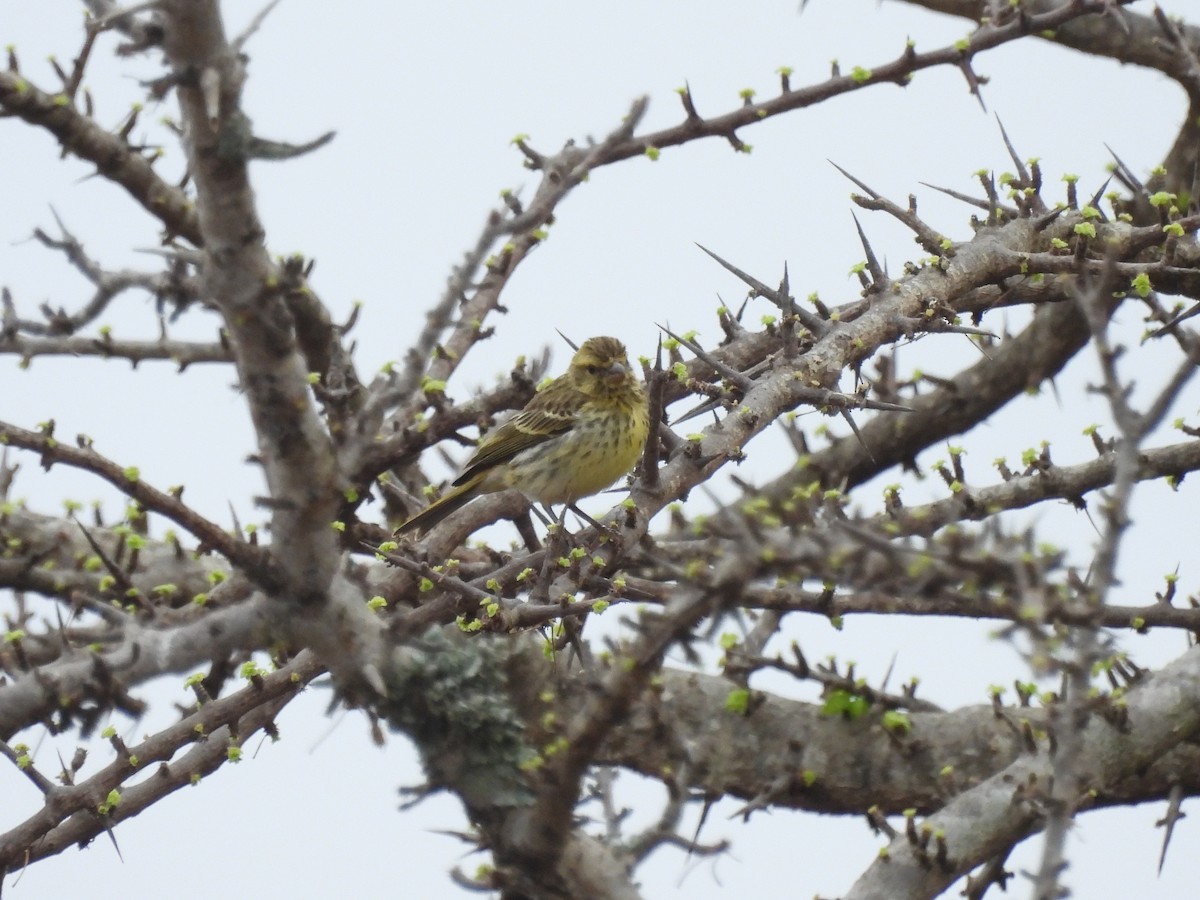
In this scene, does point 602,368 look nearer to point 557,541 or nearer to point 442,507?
point 442,507

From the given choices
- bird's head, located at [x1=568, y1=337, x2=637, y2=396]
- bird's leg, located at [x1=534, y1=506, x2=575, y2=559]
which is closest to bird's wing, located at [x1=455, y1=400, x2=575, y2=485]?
bird's head, located at [x1=568, y1=337, x2=637, y2=396]

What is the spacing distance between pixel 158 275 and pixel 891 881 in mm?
3016

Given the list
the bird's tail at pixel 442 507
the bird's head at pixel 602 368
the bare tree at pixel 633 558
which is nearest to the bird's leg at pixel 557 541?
the bare tree at pixel 633 558

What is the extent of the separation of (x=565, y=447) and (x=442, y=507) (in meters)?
0.85

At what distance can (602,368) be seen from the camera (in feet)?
29.8

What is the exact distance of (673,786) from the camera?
3.55 metres

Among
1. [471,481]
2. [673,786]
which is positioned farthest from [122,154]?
[471,481]

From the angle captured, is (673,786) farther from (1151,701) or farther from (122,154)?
(1151,701)

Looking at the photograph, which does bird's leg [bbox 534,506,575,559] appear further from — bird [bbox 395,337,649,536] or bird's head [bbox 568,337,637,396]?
bird's head [bbox 568,337,637,396]

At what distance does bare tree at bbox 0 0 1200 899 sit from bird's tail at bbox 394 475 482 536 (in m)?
0.22

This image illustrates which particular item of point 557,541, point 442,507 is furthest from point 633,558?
point 442,507

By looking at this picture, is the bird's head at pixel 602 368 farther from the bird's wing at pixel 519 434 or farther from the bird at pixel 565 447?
the bird's wing at pixel 519 434

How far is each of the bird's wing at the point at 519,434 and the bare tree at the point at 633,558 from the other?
258mm

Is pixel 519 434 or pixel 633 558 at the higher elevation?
pixel 519 434
